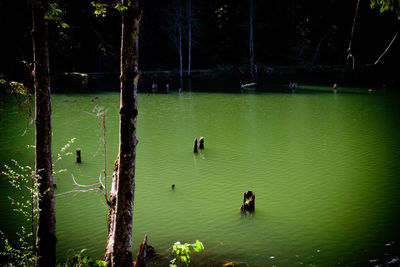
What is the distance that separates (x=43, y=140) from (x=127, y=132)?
1918mm

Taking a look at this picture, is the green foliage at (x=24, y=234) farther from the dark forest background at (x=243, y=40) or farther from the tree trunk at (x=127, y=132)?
the dark forest background at (x=243, y=40)

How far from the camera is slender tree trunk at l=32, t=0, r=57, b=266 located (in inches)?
227

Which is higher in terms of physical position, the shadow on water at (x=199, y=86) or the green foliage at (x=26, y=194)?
the shadow on water at (x=199, y=86)

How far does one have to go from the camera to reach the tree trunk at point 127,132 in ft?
15.8

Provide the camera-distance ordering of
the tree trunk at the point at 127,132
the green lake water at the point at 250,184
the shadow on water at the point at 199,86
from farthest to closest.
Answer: the shadow on water at the point at 199,86 → the green lake water at the point at 250,184 → the tree trunk at the point at 127,132

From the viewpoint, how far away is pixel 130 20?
4.79m

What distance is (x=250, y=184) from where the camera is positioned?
13.1 metres

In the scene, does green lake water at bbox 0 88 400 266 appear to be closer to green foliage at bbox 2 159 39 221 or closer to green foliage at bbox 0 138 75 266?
green foliage at bbox 2 159 39 221

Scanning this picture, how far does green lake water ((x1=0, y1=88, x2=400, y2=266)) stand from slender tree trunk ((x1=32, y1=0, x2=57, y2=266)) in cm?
233

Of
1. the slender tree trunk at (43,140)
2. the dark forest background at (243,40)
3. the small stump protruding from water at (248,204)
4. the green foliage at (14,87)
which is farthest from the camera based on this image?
the dark forest background at (243,40)

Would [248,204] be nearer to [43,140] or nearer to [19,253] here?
[19,253]

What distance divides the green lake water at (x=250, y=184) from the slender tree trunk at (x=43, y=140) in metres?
2.33

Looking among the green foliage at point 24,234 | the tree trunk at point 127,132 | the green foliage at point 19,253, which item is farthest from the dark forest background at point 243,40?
the tree trunk at point 127,132

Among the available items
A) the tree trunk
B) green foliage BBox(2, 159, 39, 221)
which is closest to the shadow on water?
green foliage BBox(2, 159, 39, 221)
